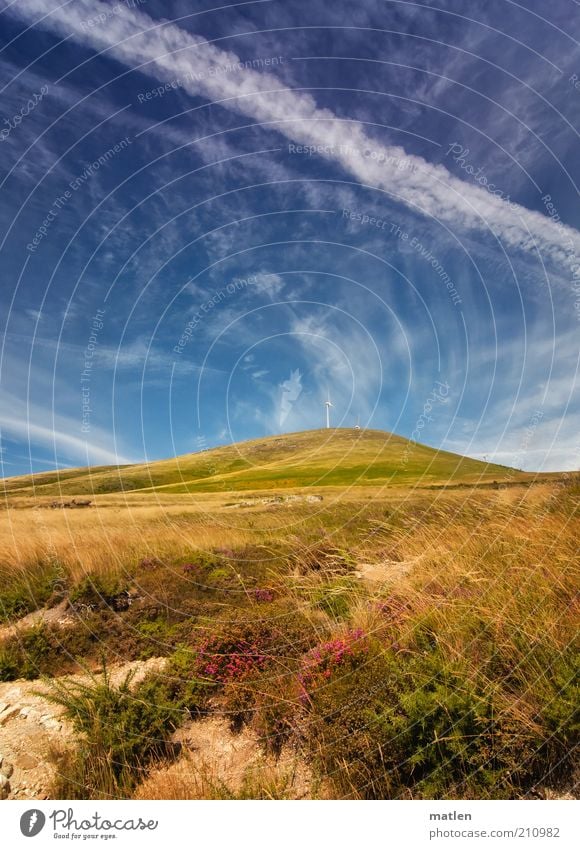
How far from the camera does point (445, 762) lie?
4172mm

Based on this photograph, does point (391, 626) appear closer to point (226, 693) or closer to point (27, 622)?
point (226, 693)

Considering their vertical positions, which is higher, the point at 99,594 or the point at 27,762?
the point at 99,594

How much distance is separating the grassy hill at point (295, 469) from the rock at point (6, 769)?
266 ft

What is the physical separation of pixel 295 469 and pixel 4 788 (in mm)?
112584

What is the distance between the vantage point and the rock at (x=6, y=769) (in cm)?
479

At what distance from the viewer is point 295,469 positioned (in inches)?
4599

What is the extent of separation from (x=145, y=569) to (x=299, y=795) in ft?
25.9

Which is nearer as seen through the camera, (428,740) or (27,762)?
(428,740)

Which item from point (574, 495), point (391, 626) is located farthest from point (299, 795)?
point (574, 495)

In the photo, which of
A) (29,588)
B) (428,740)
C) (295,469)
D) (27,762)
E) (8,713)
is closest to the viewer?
(428,740)

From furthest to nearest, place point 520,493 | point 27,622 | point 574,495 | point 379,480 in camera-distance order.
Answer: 1. point 379,480
2. point 520,493
3. point 574,495
4. point 27,622

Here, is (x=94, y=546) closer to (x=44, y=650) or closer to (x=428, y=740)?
(x=44, y=650)
